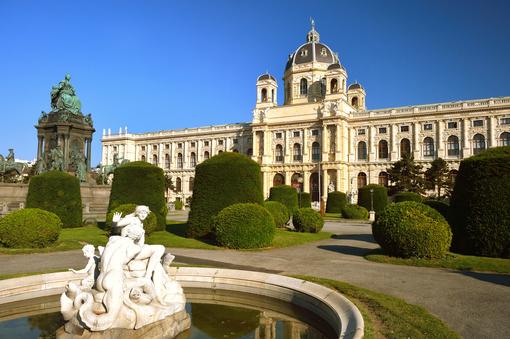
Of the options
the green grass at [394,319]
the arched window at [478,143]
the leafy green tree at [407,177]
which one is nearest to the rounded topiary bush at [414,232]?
the green grass at [394,319]

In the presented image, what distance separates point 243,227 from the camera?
12.3m

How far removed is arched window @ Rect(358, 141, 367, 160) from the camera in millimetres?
56156

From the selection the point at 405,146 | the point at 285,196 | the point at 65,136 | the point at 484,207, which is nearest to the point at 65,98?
the point at 65,136

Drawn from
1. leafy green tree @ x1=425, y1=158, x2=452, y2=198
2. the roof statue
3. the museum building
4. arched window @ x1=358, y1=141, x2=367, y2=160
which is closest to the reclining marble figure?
the roof statue

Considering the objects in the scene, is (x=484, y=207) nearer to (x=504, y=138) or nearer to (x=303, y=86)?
(x=504, y=138)

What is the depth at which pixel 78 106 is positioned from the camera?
26.6 m

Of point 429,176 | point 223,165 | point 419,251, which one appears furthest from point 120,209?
point 429,176

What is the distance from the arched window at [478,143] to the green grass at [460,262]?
44.8 metres

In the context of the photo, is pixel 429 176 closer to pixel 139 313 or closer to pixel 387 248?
pixel 387 248

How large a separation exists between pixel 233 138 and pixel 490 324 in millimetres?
62225

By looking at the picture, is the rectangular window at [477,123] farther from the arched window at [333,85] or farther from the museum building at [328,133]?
the arched window at [333,85]

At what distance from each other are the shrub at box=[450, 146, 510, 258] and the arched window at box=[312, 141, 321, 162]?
4535cm

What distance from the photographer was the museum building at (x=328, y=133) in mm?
49875

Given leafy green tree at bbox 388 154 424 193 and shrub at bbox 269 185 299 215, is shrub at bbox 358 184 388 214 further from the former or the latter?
shrub at bbox 269 185 299 215
